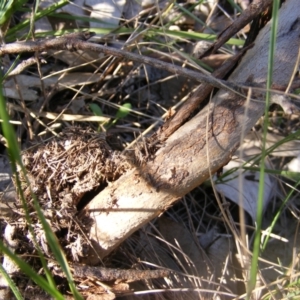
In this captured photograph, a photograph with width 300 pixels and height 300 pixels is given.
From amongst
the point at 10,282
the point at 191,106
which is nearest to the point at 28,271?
the point at 10,282

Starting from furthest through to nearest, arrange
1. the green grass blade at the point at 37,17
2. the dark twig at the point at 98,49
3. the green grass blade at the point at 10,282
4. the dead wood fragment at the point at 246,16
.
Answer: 1. the green grass blade at the point at 37,17
2. the dead wood fragment at the point at 246,16
3. the dark twig at the point at 98,49
4. the green grass blade at the point at 10,282

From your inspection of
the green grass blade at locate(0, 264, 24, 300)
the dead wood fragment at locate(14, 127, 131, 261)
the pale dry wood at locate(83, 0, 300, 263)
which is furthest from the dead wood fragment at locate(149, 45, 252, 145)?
the green grass blade at locate(0, 264, 24, 300)

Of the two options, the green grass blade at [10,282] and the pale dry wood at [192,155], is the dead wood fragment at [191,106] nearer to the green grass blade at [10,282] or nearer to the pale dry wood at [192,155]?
the pale dry wood at [192,155]

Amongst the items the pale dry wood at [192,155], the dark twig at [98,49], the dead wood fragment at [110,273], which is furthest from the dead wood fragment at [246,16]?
the dead wood fragment at [110,273]

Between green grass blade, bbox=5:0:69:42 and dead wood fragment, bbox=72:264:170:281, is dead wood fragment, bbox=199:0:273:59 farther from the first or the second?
dead wood fragment, bbox=72:264:170:281

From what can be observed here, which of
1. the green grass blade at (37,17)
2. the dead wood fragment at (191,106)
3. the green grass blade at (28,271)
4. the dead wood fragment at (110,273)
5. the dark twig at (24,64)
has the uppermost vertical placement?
the green grass blade at (37,17)

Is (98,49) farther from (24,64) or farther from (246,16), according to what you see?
(246,16)

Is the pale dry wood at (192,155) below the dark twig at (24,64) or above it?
below
